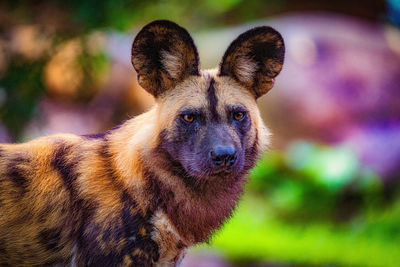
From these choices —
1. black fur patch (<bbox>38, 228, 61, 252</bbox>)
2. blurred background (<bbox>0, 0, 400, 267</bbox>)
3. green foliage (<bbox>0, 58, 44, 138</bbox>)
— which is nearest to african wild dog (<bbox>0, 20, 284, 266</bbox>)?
black fur patch (<bbox>38, 228, 61, 252</bbox>)

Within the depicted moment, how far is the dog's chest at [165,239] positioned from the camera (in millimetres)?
2967

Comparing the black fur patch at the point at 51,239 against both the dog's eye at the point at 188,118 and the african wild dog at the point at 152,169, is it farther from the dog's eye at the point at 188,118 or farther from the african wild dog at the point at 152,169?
the dog's eye at the point at 188,118

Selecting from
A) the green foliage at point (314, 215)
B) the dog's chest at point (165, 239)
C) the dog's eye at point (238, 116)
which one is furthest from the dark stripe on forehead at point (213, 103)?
the green foliage at point (314, 215)

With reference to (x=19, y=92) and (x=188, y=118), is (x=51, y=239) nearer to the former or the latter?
(x=188, y=118)

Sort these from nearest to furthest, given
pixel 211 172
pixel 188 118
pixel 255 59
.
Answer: pixel 211 172
pixel 188 118
pixel 255 59

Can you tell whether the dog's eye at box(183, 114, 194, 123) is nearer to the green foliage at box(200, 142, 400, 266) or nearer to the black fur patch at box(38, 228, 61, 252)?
the black fur patch at box(38, 228, 61, 252)

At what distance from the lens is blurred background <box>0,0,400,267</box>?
245 inches

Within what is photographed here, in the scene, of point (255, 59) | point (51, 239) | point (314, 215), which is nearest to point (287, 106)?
point (314, 215)

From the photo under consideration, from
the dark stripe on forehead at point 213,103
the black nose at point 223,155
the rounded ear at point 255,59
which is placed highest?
the rounded ear at point 255,59

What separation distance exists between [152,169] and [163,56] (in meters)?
0.72

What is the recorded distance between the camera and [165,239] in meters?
2.99

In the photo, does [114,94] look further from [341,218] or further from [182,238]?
[182,238]

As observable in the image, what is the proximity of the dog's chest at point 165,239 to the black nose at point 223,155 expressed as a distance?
45 cm

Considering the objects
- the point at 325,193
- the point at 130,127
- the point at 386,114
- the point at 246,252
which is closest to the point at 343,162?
the point at 325,193
